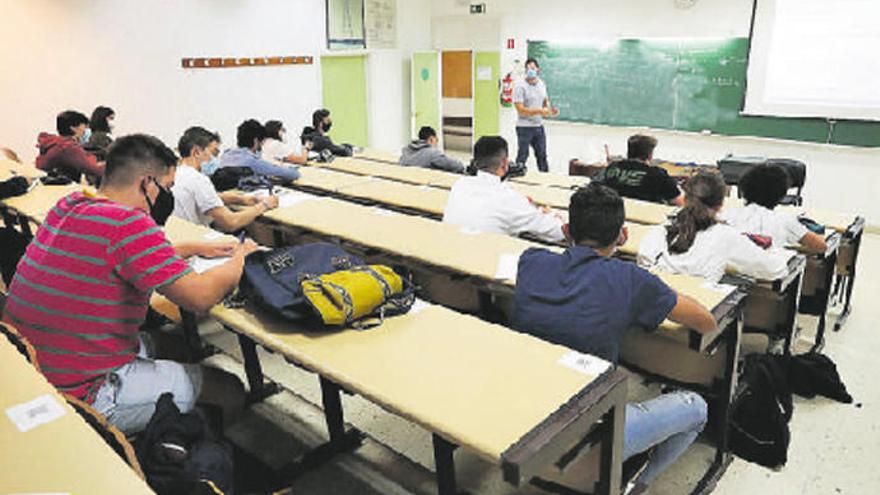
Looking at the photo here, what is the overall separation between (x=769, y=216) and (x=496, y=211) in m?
1.39

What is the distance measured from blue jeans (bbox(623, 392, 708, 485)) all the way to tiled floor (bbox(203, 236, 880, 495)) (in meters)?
0.32

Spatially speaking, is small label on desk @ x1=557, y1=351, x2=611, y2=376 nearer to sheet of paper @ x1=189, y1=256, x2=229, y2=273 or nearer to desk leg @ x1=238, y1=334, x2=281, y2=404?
sheet of paper @ x1=189, y1=256, x2=229, y2=273

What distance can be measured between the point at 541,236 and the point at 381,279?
1.51m

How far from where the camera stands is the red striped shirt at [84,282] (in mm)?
1737

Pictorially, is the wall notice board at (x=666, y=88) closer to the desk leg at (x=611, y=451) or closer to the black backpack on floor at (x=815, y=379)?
the black backpack on floor at (x=815, y=379)

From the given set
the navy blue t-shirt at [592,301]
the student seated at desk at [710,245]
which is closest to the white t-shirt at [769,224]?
the student seated at desk at [710,245]

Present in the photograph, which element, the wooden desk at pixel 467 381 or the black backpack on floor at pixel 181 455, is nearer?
the wooden desk at pixel 467 381

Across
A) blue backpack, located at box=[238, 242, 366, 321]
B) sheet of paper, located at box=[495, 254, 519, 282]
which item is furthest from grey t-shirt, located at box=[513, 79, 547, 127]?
blue backpack, located at box=[238, 242, 366, 321]

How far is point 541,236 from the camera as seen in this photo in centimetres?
324

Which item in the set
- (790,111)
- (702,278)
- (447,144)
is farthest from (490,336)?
(447,144)

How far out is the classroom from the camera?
159 cm

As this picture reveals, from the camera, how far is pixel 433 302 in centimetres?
292

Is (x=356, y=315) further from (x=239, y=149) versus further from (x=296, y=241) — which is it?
(x=239, y=149)

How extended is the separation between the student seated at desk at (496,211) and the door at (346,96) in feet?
19.1
